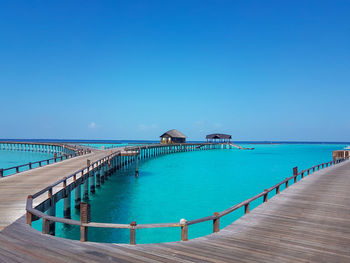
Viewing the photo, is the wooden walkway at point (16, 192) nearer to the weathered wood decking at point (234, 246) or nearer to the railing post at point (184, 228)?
the weathered wood decking at point (234, 246)

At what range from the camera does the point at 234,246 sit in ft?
24.0

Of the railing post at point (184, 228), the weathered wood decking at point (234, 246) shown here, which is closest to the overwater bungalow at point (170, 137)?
the weathered wood decking at point (234, 246)

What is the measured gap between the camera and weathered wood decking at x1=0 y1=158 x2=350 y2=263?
6.24m

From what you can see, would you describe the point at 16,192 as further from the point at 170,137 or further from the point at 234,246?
the point at 170,137

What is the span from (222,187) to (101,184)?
14.2 metres

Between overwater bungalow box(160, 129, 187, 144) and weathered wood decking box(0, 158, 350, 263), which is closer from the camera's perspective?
weathered wood decking box(0, 158, 350, 263)

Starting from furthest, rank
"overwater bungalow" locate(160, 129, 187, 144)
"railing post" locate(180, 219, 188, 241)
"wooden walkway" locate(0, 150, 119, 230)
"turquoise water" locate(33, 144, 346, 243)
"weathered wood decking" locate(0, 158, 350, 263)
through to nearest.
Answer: "overwater bungalow" locate(160, 129, 187, 144) → "turquoise water" locate(33, 144, 346, 243) → "wooden walkway" locate(0, 150, 119, 230) → "railing post" locate(180, 219, 188, 241) → "weathered wood decking" locate(0, 158, 350, 263)

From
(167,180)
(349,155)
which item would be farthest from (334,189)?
(349,155)

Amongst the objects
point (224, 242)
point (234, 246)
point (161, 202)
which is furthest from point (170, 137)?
point (234, 246)

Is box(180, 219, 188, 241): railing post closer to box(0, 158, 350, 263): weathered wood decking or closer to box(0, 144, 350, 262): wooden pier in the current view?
box(0, 144, 350, 262): wooden pier

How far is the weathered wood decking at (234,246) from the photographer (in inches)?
246

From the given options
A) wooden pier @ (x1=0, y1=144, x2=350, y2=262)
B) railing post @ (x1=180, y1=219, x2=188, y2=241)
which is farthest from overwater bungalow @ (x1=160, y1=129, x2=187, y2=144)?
railing post @ (x1=180, y1=219, x2=188, y2=241)

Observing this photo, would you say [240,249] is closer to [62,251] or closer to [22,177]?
[62,251]

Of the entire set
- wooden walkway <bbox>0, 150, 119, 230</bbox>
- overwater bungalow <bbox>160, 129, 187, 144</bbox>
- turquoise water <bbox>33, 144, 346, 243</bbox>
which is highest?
overwater bungalow <bbox>160, 129, 187, 144</bbox>
